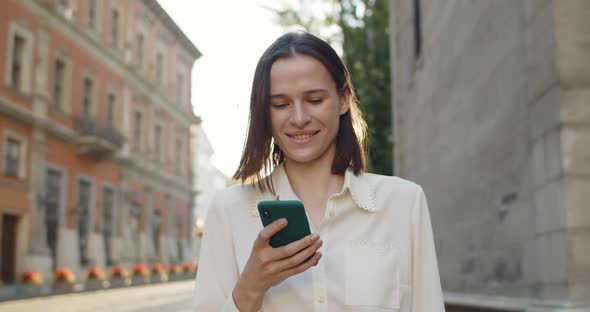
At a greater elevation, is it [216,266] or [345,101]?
[345,101]

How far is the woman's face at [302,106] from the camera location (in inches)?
77.2

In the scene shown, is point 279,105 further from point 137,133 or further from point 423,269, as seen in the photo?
point 137,133

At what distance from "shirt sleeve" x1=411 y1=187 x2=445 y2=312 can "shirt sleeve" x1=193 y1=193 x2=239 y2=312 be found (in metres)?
0.49

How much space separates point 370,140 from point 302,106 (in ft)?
2.88

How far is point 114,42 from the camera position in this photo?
3388 cm

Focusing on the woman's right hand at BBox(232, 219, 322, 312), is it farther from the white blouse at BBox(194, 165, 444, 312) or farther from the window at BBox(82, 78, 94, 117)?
the window at BBox(82, 78, 94, 117)

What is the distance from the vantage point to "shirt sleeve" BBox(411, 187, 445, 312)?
6.35ft

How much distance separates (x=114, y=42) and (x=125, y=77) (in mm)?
2058

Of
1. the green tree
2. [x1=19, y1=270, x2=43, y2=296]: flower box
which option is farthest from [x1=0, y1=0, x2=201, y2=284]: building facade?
the green tree

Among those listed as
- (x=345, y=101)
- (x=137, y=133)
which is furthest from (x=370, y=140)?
(x=137, y=133)

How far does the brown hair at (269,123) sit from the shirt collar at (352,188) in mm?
26

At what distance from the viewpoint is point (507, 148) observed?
6246 mm

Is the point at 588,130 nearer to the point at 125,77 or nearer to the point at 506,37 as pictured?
the point at 506,37

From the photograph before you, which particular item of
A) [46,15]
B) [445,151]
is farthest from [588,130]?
[46,15]
